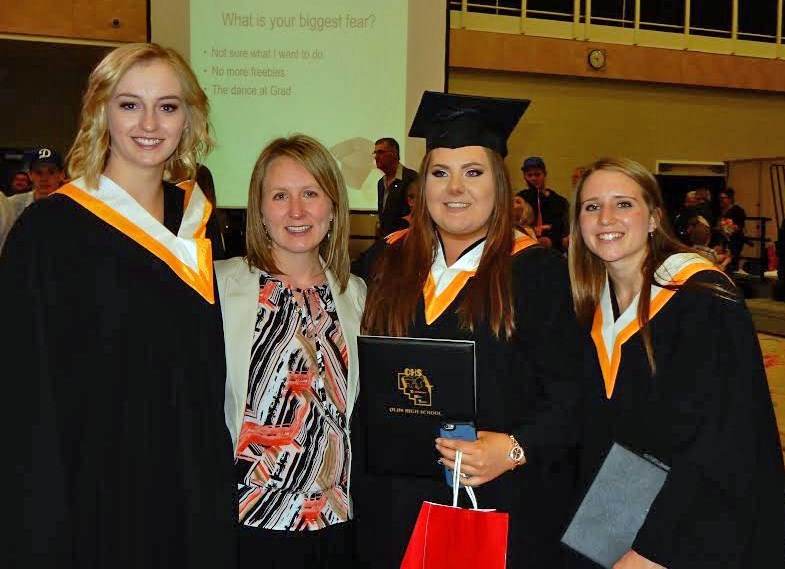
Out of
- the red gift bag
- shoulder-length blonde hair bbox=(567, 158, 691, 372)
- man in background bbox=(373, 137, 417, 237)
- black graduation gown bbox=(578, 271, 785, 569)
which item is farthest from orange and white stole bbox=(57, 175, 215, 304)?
man in background bbox=(373, 137, 417, 237)

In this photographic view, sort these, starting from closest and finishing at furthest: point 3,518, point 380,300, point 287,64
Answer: point 3,518 < point 380,300 < point 287,64

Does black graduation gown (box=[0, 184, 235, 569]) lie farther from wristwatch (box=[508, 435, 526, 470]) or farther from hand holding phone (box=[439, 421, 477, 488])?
wristwatch (box=[508, 435, 526, 470])

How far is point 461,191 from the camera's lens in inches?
89.5

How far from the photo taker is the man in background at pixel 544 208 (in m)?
7.57

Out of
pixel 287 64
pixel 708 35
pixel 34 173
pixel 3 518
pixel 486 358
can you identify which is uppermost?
pixel 708 35

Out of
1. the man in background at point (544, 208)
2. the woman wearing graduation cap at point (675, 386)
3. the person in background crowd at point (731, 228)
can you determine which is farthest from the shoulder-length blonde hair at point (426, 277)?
the person in background crowd at point (731, 228)

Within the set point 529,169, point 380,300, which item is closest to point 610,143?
point 529,169

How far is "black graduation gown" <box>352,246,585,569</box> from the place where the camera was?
2188 millimetres

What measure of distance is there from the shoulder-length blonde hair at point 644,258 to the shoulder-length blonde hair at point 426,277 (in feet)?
0.70

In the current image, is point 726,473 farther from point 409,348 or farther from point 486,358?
point 409,348

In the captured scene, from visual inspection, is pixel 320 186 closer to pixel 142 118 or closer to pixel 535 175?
pixel 142 118

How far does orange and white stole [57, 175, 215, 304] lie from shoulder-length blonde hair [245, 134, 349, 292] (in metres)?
0.17

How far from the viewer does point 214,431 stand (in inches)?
82.3

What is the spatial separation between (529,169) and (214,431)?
19.5 feet
